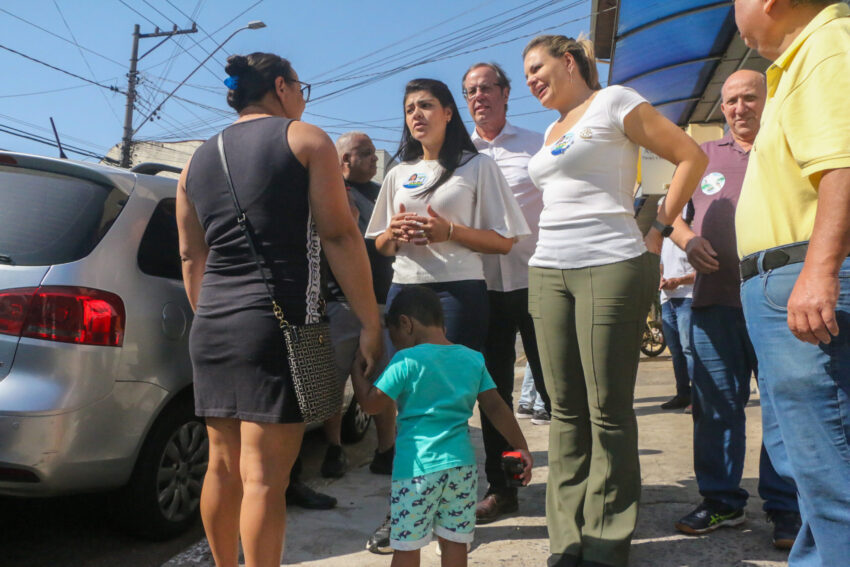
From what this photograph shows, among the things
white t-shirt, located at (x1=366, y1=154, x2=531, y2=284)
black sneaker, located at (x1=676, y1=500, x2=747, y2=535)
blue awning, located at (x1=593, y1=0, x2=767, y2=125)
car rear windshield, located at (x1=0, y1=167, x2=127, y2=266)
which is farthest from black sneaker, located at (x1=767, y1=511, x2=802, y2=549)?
blue awning, located at (x1=593, y1=0, x2=767, y2=125)

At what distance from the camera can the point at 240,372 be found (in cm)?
201

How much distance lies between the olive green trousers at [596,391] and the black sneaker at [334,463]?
5.35ft

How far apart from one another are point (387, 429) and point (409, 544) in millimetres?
1768

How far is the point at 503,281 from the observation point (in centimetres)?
324

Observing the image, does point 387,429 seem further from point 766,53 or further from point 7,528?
point 766,53

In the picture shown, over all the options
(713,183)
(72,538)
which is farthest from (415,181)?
(72,538)

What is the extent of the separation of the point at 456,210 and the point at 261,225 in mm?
1106

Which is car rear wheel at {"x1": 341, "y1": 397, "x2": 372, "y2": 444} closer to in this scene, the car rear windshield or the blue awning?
the car rear windshield

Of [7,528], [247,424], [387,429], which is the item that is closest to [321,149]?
[247,424]

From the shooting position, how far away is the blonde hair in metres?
2.68

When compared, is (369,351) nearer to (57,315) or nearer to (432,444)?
(432,444)

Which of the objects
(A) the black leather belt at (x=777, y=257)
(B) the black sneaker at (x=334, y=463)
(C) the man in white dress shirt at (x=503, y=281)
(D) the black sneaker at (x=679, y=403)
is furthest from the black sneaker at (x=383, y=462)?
(D) the black sneaker at (x=679, y=403)

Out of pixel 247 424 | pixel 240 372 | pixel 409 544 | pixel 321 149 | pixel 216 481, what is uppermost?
pixel 321 149

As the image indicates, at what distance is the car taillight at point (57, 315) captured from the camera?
2520 millimetres
